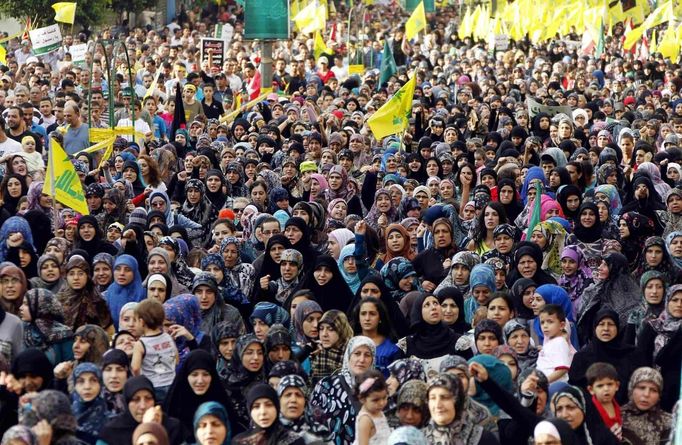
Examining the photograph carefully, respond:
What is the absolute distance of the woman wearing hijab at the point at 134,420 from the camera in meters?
7.86

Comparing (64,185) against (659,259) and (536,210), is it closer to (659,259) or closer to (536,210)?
(536,210)

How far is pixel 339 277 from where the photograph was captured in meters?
11.0

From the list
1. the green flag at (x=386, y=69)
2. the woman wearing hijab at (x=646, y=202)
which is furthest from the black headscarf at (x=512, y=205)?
the green flag at (x=386, y=69)

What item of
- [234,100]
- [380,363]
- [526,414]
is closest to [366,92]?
[234,100]

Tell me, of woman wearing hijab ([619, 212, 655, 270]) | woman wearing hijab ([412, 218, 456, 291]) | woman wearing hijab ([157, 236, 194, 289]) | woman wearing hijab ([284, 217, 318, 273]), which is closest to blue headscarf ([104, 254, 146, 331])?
woman wearing hijab ([157, 236, 194, 289])

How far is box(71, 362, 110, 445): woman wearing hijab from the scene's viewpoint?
819 centimetres

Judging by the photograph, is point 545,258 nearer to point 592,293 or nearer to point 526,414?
point 592,293

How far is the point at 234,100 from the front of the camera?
23078mm

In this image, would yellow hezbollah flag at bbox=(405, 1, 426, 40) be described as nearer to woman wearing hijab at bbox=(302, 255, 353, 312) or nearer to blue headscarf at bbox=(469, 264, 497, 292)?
woman wearing hijab at bbox=(302, 255, 353, 312)

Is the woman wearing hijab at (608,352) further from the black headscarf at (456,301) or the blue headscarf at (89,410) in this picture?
the blue headscarf at (89,410)

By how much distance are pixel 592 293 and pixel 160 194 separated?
3.71 meters

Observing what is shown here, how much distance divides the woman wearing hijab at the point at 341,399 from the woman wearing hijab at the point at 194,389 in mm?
437

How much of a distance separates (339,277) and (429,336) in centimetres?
142

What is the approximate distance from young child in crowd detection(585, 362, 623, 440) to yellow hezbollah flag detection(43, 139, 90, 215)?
17.1 ft
